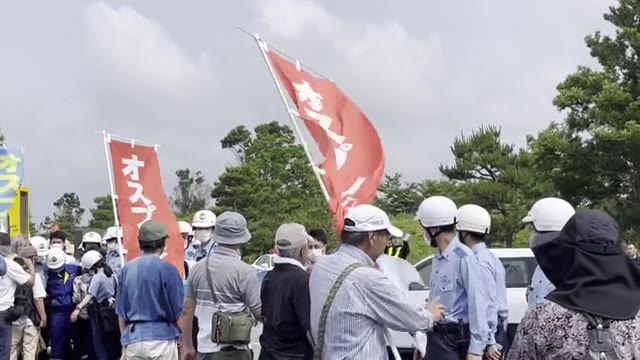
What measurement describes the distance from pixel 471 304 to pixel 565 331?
294 centimetres

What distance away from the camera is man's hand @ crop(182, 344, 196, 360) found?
6273 millimetres

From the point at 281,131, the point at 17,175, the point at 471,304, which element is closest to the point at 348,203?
the point at 471,304

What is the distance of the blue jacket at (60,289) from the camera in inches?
419

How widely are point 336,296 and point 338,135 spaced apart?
3.42 meters

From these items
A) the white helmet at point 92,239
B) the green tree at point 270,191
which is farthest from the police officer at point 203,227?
the green tree at point 270,191

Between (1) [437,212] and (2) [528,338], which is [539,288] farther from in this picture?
(2) [528,338]

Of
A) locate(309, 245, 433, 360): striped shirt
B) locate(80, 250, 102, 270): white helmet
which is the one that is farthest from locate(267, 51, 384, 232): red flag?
locate(80, 250, 102, 270): white helmet

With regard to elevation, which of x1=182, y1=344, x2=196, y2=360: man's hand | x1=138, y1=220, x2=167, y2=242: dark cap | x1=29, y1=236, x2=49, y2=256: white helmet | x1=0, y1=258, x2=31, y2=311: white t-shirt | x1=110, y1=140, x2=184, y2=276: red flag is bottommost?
x1=182, y1=344, x2=196, y2=360: man's hand

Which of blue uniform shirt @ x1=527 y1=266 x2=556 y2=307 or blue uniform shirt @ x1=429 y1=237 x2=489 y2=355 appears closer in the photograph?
blue uniform shirt @ x1=429 y1=237 x2=489 y2=355

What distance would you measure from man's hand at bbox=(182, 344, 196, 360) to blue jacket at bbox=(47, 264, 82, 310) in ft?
15.5

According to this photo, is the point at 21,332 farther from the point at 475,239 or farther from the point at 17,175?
the point at 475,239

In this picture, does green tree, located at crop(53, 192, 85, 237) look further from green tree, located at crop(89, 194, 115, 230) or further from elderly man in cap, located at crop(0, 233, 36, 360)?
elderly man in cap, located at crop(0, 233, 36, 360)

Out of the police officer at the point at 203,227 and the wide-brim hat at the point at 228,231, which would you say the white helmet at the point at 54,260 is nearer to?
the police officer at the point at 203,227

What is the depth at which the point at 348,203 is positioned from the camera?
6.99 meters
